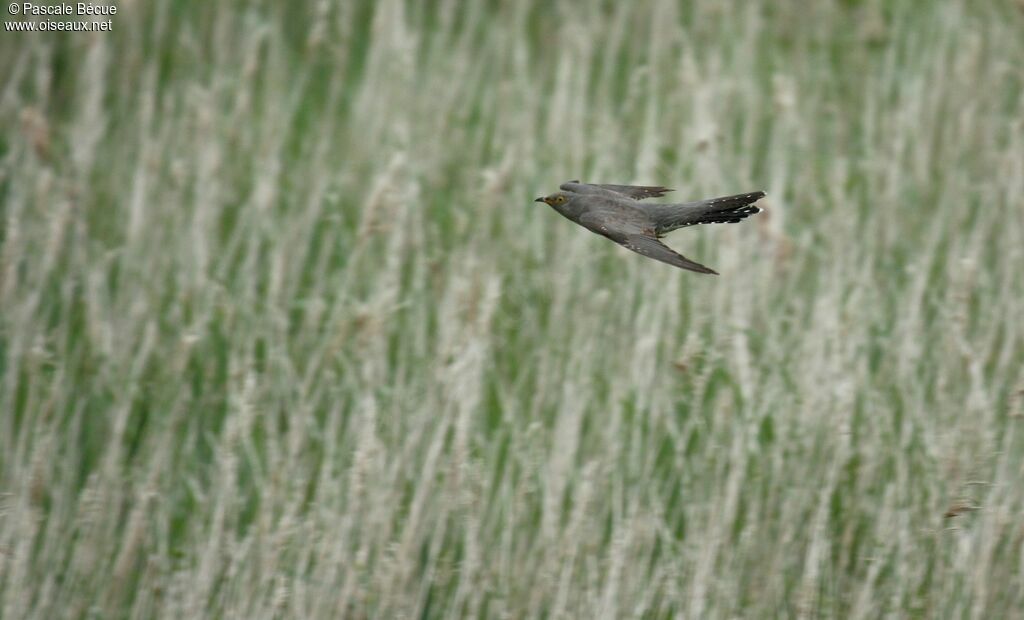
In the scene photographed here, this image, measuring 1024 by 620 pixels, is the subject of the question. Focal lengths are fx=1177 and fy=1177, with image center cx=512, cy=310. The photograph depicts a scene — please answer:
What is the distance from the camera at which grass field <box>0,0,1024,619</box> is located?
3660 mm

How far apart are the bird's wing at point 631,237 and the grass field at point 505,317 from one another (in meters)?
1.21

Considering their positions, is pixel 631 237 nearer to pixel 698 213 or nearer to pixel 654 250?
pixel 654 250

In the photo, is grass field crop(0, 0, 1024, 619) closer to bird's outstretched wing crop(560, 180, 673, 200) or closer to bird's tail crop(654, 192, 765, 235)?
bird's outstretched wing crop(560, 180, 673, 200)

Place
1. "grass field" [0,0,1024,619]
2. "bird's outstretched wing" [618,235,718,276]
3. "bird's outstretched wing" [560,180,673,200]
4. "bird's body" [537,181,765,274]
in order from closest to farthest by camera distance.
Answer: "bird's outstretched wing" [618,235,718,276]
"bird's body" [537,181,765,274]
"bird's outstretched wing" [560,180,673,200]
"grass field" [0,0,1024,619]

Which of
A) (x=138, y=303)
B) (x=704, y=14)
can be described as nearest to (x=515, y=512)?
(x=138, y=303)

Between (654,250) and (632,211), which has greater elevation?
(632,211)

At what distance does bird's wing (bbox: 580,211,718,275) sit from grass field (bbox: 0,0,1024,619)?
3.96ft

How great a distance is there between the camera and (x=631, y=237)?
2.60m

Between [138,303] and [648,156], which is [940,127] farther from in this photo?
[138,303]

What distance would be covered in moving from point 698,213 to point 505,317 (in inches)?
63.9

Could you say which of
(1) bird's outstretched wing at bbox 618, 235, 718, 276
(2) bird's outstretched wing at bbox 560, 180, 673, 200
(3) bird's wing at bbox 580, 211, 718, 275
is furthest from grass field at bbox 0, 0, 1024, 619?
(1) bird's outstretched wing at bbox 618, 235, 718, 276

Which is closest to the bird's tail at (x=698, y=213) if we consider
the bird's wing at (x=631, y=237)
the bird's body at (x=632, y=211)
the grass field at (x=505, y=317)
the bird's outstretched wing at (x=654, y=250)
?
the bird's body at (x=632, y=211)

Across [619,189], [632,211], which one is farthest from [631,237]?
[619,189]

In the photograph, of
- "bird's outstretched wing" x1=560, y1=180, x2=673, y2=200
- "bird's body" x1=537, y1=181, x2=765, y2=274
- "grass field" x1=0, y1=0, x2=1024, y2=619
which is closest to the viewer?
"bird's body" x1=537, y1=181, x2=765, y2=274
